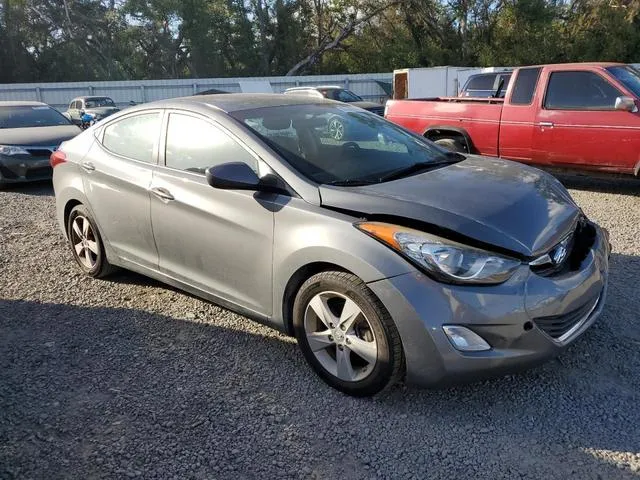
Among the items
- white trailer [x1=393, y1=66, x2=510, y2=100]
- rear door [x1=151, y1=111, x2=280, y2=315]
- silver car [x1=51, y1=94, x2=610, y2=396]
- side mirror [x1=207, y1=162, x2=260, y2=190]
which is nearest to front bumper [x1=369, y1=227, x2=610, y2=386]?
silver car [x1=51, y1=94, x2=610, y2=396]

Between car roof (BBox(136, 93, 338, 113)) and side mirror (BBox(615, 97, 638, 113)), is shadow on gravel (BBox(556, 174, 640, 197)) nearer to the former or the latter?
side mirror (BBox(615, 97, 638, 113))

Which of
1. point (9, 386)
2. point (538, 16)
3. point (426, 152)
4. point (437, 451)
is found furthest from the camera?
point (538, 16)

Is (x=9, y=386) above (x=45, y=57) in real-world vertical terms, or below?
below

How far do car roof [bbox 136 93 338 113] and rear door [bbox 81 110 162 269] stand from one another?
0.17m

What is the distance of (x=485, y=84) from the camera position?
12.7 metres

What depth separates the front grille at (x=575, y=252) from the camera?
9.55ft

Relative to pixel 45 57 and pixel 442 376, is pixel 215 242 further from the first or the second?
pixel 45 57

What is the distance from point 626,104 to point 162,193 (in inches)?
231

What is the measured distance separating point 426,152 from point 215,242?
170cm

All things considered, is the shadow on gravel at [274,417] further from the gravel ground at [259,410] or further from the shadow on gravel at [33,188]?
the shadow on gravel at [33,188]

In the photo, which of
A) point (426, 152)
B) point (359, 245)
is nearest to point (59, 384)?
point (359, 245)

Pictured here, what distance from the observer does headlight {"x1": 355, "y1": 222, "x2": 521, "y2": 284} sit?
107 inches

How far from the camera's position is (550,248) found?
294 centimetres

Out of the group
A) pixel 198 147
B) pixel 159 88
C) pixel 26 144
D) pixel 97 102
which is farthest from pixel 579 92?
pixel 159 88
